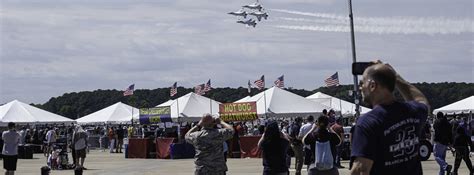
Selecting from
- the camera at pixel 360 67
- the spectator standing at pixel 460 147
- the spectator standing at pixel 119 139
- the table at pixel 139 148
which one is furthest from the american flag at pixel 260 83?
the camera at pixel 360 67

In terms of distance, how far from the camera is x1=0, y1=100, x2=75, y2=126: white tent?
49500 mm

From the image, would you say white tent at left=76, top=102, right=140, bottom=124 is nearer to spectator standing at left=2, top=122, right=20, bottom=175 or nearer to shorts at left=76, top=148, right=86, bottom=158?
shorts at left=76, top=148, right=86, bottom=158

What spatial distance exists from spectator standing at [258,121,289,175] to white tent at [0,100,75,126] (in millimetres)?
37977

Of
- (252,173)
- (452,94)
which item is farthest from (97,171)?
(452,94)

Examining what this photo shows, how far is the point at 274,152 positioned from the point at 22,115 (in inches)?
1545

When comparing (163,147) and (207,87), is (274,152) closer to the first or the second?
(163,147)

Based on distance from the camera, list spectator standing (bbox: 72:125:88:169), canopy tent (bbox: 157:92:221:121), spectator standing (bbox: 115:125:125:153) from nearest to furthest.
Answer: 1. spectator standing (bbox: 72:125:88:169)
2. spectator standing (bbox: 115:125:125:153)
3. canopy tent (bbox: 157:92:221:121)

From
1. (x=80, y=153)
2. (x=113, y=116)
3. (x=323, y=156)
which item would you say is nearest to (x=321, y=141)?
(x=323, y=156)

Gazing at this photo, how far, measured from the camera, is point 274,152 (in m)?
13.0

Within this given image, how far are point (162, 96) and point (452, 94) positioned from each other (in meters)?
56.6

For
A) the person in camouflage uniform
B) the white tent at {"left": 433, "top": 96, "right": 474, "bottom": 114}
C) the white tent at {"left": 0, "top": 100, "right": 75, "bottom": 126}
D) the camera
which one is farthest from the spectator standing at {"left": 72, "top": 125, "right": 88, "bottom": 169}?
the white tent at {"left": 0, "top": 100, "right": 75, "bottom": 126}

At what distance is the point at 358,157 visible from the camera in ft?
17.0

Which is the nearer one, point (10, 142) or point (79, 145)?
point (10, 142)

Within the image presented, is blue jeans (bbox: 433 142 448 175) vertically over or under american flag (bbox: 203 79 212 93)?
under
